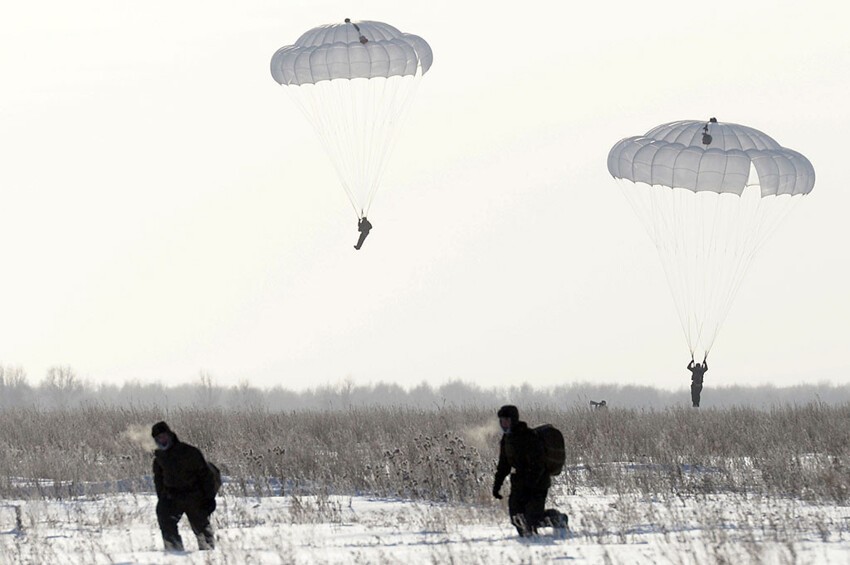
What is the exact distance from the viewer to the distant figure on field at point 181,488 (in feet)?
32.8

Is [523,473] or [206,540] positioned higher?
[523,473]

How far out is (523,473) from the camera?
1054 centimetres

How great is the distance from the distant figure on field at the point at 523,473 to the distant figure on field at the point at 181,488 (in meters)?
2.09

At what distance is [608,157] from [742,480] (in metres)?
10.7

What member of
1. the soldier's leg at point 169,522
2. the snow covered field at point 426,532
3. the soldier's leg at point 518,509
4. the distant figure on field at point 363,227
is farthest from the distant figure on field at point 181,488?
the distant figure on field at point 363,227

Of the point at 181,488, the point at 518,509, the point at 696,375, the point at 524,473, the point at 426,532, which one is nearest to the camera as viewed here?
the point at 181,488

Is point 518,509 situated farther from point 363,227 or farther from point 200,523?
point 363,227

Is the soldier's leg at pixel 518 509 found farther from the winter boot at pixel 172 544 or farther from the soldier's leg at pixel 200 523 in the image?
the winter boot at pixel 172 544

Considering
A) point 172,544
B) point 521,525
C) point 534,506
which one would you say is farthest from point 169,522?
point 534,506

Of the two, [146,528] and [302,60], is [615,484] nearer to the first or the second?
[146,528]

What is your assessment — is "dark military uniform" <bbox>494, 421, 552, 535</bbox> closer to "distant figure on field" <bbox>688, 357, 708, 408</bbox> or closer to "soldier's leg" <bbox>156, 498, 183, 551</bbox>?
"soldier's leg" <bbox>156, 498, 183, 551</bbox>

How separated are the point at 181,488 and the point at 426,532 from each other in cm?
224

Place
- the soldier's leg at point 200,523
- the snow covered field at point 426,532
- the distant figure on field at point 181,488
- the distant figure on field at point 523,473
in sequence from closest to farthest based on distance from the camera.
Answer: the snow covered field at point 426,532 < the distant figure on field at point 181,488 < the soldier's leg at point 200,523 < the distant figure on field at point 523,473

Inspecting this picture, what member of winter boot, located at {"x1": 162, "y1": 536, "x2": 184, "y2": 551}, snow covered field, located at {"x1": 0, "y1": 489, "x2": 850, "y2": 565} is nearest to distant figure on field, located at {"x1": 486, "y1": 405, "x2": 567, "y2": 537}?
snow covered field, located at {"x1": 0, "y1": 489, "x2": 850, "y2": 565}
